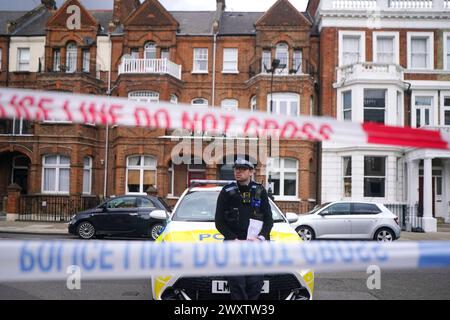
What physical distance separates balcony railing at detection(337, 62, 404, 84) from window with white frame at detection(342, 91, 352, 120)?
870 mm

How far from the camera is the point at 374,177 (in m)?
22.6

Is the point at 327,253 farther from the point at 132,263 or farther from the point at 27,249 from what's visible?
the point at 27,249

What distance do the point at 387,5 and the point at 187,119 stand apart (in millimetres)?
25251

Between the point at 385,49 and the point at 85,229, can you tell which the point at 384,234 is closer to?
the point at 85,229

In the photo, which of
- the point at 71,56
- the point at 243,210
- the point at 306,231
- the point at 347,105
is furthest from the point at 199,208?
the point at 71,56

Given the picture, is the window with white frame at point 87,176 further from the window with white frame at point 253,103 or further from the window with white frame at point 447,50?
the window with white frame at point 447,50

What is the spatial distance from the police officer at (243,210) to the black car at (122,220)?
949cm

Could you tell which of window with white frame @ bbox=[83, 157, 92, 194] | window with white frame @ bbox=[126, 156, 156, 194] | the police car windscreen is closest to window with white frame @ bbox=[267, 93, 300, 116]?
window with white frame @ bbox=[126, 156, 156, 194]

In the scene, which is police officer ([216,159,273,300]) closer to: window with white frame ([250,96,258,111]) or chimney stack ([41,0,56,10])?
window with white frame ([250,96,258,111])

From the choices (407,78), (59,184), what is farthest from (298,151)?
(59,184)

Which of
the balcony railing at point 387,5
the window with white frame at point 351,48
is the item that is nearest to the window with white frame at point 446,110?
the balcony railing at point 387,5

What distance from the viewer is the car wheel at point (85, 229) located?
14.1 metres

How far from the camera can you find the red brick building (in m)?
23.8

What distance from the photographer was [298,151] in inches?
914
